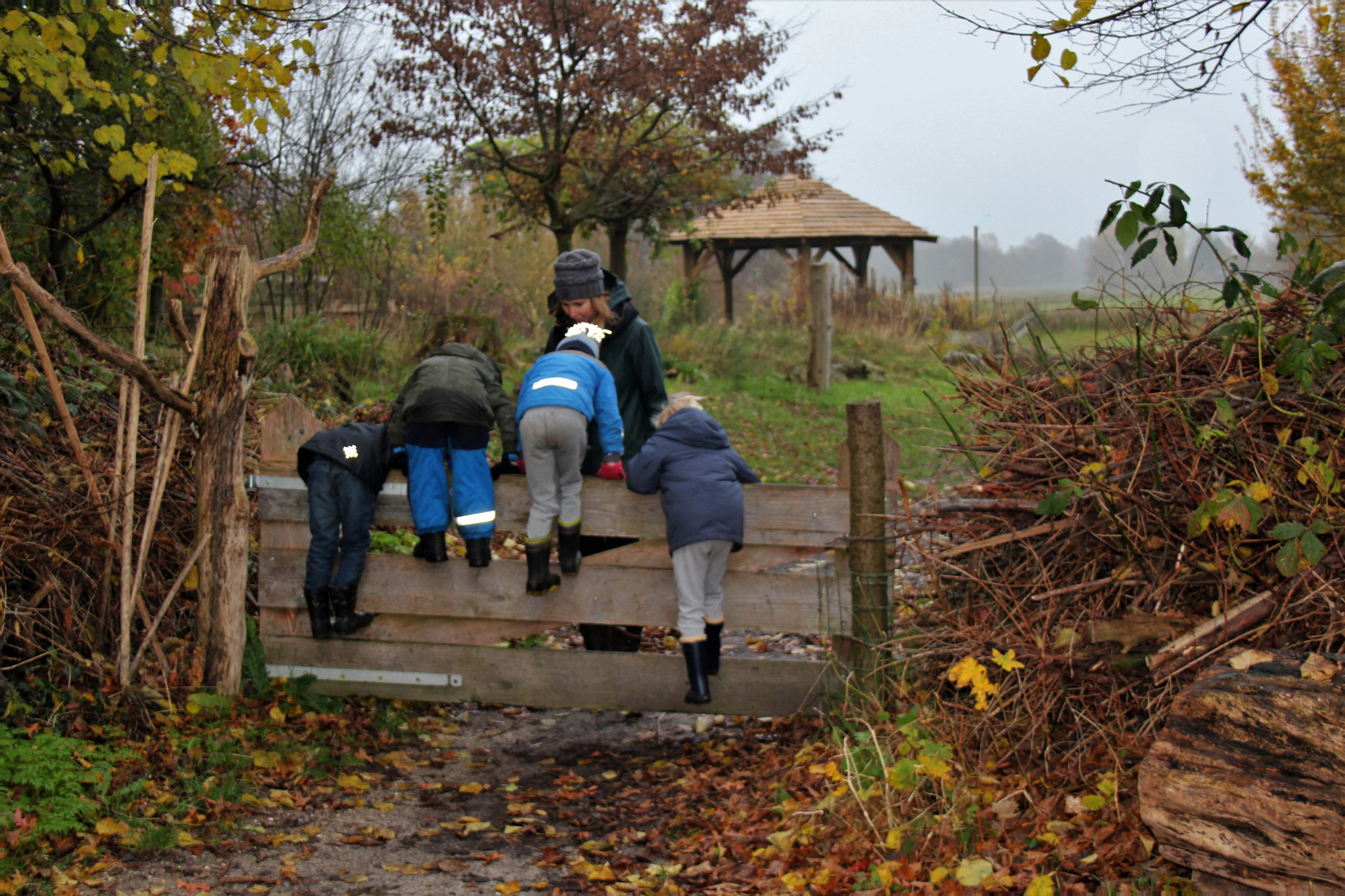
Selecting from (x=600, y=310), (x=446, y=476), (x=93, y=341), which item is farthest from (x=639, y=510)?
(x=93, y=341)

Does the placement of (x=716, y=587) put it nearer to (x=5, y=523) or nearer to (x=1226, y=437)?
(x=1226, y=437)

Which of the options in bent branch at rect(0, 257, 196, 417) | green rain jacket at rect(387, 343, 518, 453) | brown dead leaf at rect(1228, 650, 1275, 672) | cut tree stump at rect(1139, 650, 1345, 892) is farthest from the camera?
green rain jacket at rect(387, 343, 518, 453)

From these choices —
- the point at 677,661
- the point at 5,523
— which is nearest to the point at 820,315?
the point at 677,661

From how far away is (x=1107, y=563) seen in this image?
12.3 feet

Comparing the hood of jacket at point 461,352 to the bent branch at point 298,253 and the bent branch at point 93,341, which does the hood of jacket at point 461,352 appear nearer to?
the bent branch at point 298,253

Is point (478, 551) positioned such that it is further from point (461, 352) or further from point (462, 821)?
point (462, 821)

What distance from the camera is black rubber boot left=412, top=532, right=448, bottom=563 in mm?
4473

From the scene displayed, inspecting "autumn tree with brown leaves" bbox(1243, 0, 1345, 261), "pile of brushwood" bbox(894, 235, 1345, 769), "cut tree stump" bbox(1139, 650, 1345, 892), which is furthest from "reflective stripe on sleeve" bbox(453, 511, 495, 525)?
"autumn tree with brown leaves" bbox(1243, 0, 1345, 261)

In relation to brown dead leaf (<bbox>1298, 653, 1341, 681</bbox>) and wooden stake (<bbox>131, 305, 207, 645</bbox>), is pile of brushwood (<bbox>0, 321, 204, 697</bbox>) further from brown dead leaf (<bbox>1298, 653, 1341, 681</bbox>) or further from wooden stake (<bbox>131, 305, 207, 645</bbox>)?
brown dead leaf (<bbox>1298, 653, 1341, 681</bbox>)

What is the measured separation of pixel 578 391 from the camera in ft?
14.5

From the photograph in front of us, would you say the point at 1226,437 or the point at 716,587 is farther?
the point at 716,587

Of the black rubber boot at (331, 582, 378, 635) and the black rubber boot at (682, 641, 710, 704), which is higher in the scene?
the black rubber boot at (331, 582, 378, 635)

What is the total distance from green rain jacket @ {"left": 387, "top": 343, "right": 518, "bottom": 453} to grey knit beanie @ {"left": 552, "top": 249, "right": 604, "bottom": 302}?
1.63 ft

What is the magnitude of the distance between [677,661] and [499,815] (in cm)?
103
